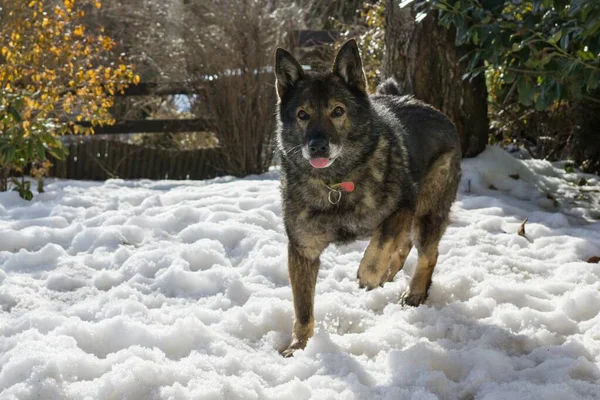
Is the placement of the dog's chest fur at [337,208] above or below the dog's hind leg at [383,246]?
above

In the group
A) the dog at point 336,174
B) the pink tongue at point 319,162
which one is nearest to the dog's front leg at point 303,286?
the dog at point 336,174

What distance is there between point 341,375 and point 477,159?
4627 millimetres

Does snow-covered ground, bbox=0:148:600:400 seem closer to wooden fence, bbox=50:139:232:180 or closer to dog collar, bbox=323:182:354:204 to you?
dog collar, bbox=323:182:354:204

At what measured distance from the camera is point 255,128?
33.4ft

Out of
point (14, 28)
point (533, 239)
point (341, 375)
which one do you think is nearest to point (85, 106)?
point (14, 28)

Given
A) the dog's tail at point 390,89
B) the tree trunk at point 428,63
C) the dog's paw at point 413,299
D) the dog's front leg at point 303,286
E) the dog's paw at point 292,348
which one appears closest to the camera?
the dog's paw at point 292,348

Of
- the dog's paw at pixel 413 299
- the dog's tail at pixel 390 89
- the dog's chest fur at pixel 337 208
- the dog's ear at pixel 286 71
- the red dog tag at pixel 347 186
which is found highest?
the dog's ear at pixel 286 71

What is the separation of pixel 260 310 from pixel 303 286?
391 millimetres

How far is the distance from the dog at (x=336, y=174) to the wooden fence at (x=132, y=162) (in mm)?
7075

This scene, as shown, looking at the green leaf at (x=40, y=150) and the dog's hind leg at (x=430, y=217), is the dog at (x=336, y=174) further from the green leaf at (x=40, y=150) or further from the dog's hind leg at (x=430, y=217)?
the green leaf at (x=40, y=150)

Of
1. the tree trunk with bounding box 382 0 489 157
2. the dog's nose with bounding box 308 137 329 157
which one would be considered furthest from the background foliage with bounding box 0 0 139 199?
the dog's nose with bounding box 308 137 329 157

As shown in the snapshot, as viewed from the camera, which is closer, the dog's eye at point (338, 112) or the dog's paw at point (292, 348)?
the dog's paw at point (292, 348)

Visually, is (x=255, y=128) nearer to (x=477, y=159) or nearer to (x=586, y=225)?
(x=477, y=159)

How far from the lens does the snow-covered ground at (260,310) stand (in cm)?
311
